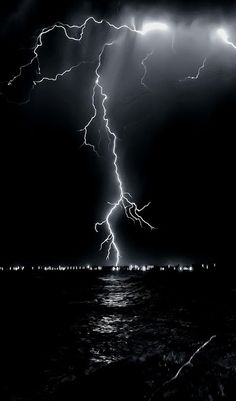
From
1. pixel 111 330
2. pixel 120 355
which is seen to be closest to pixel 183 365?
pixel 120 355

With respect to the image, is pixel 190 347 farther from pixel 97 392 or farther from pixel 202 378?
pixel 97 392

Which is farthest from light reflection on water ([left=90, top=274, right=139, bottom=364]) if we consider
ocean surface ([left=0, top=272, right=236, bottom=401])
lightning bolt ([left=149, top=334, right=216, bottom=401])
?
lightning bolt ([left=149, top=334, right=216, bottom=401])

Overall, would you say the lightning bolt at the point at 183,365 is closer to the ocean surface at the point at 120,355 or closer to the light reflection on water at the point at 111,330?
the ocean surface at the point at 120,355

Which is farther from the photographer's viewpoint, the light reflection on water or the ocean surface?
the light reflection on water

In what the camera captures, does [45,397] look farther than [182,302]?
No

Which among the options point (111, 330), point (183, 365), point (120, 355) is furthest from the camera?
point (111, 330)

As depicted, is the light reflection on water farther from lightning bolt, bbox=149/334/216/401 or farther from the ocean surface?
lightning bolt, bbox=149/334/216/401

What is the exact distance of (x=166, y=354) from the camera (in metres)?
3.54

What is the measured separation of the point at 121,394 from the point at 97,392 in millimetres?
192

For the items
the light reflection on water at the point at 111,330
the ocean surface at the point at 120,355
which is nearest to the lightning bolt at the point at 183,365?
the ocean surface at the point at 120,355

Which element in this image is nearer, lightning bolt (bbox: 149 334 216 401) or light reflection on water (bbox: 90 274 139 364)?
lightning bolt (bbox: 149 334 216 401)

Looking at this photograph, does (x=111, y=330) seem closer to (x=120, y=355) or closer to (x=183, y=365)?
(x=120, y=355)

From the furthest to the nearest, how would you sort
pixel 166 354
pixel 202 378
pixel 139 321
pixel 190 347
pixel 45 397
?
pixel 139 321, pixel 190 347, pixel 166 354, pixel 202 378, pixel 45 397

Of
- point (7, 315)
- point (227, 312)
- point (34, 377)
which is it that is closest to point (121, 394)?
point (34, 377)
